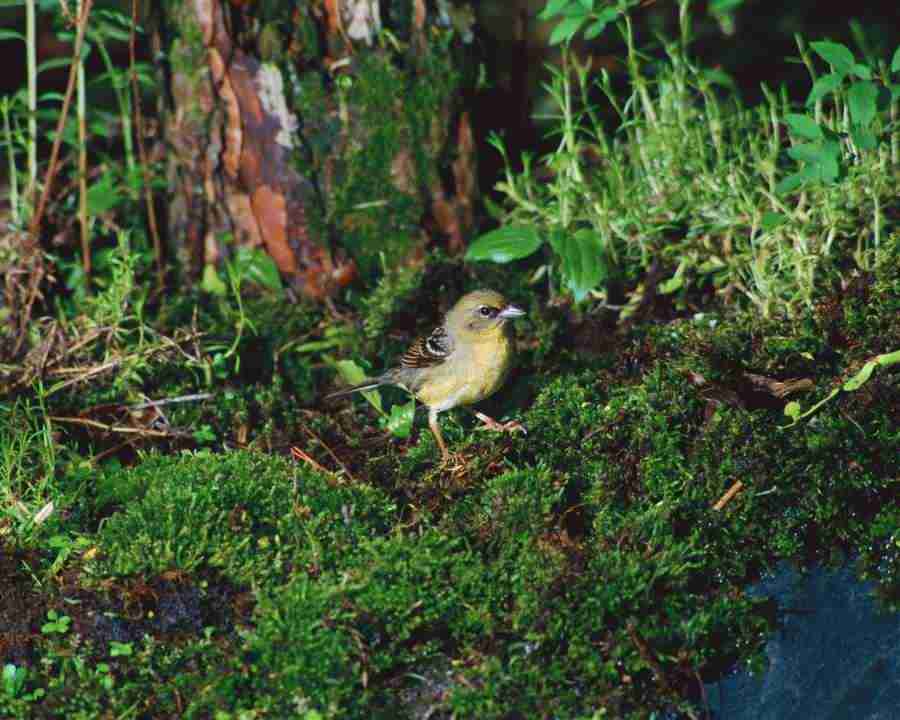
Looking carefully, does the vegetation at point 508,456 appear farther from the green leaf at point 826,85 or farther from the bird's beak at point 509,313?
the bird's beak at point 509,313

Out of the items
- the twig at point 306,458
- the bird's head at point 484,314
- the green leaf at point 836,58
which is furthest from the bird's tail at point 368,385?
the green leaf at point 836,58

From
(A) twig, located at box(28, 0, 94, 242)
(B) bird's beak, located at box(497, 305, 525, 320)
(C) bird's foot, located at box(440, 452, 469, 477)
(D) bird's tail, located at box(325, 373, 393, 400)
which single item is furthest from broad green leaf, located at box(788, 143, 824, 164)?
(A) twig, located at box(28, 0, 94, 242)

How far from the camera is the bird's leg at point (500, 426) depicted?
4633mm

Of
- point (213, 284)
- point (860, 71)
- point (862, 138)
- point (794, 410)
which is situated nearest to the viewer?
point (794, 410)

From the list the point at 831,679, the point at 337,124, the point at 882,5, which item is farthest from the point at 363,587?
the point at 882,5

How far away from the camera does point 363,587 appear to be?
376cm

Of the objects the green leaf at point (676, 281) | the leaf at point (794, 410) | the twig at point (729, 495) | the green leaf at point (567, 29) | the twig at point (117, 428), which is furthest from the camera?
the green leaf at point (676, 281)

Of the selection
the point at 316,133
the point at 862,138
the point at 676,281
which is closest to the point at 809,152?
the point at 862,138

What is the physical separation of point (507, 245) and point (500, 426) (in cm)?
79

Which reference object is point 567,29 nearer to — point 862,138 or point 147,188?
point 862,138

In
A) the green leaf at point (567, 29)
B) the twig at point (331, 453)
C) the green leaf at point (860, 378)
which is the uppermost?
the green leaf at point (567, 29)

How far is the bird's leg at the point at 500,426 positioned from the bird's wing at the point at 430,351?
0.32m

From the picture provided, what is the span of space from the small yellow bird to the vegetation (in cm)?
15

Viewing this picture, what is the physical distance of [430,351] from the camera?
5.03 metres
